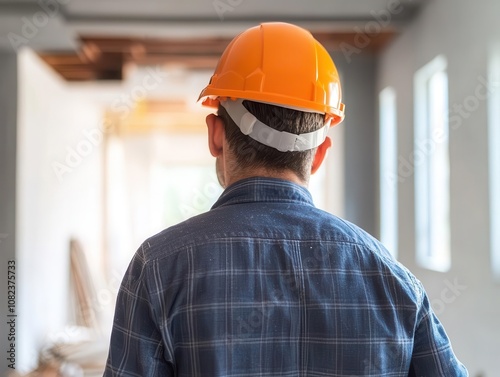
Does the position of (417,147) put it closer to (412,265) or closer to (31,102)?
(412,265)

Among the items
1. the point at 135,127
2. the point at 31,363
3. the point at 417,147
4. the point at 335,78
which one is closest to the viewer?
the point at 335,78

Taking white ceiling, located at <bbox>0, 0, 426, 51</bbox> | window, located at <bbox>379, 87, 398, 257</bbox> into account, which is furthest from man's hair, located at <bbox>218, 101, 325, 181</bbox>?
window, located at <bbox>379, 87, 398, 257</bbox>

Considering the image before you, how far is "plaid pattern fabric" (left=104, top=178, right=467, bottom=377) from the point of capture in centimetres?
94

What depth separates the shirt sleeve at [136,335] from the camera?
0.94m

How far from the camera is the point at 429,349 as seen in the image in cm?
103

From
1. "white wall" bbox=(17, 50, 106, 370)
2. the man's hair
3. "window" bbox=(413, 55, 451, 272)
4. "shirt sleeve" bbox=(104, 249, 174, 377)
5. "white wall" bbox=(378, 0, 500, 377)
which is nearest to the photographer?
"shirt sleeve" bbox=(104, 249, 174, 377)

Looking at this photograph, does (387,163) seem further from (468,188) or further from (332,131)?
(468,188)

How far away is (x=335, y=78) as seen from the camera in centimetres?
120

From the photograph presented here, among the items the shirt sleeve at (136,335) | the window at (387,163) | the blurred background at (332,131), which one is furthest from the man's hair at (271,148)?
the window at (387,163)

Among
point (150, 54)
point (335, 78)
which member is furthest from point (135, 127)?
point (335, 78)

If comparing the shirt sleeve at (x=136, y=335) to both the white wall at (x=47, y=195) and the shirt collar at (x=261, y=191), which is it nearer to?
the shirt collar at (x=261, y=191)

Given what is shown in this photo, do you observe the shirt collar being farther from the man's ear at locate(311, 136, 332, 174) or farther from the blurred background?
the blurred background

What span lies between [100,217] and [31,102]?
4349 mm

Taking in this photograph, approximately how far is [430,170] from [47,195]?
397cm
